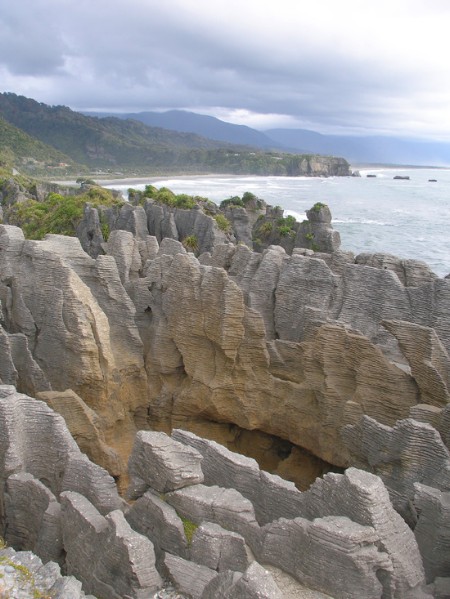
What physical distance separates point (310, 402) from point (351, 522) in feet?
21.6

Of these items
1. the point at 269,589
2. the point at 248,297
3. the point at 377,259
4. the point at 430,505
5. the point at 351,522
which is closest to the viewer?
the point at 269,589

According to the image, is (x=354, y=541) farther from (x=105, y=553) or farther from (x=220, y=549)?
(x=105, y=553)

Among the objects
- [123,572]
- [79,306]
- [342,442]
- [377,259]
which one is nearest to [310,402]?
[342,442]

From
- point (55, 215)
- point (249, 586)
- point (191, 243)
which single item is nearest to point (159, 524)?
point (249, 586)

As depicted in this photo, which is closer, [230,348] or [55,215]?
[230,348]

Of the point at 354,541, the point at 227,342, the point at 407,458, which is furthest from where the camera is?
the point at 227,342

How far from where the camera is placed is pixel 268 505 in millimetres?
9609

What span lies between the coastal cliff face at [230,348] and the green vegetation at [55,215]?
2020 cm

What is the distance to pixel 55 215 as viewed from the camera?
4041 centimetres

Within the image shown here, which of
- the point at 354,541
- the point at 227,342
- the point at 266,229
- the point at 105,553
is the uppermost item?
the point at 266,229

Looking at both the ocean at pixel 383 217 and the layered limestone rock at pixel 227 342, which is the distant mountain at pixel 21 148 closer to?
the ocean at pixel 383 217

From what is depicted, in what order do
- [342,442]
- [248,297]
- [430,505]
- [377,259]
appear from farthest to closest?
[377,259] → [248,297] → [342,442] → [430,505]

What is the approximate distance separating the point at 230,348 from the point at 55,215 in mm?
28898

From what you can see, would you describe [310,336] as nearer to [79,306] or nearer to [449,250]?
[79,306]
